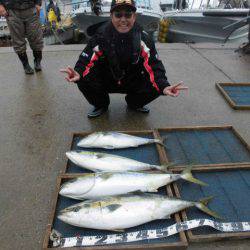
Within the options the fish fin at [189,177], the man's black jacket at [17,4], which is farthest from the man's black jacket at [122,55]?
the man's black jacket at [17,4]

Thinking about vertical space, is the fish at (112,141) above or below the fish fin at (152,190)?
below

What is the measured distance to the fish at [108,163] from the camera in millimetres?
3004

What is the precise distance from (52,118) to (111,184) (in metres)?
1.84

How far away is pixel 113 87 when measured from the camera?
161 inches

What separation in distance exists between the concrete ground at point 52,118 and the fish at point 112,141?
29cm

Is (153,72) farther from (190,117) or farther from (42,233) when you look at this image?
(42,233)

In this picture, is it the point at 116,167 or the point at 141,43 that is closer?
the point at 116,167

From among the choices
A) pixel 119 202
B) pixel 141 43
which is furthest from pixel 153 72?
pixel 119 202

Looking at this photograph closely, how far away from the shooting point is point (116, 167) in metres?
3.00

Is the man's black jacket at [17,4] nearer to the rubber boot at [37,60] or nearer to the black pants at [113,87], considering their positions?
the rubber boot at [37,60]

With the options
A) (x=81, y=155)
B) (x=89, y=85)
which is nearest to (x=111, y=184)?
(x=81, y=155)

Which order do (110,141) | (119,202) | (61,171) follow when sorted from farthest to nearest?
(110,141), (61,171), (119,202)

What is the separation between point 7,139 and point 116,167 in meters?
1.49

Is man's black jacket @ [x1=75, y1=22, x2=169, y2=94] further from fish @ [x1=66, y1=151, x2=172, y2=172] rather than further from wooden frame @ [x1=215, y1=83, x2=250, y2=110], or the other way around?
wooden frame @ [x1=215, y1=83, x2=250, y2=110]
